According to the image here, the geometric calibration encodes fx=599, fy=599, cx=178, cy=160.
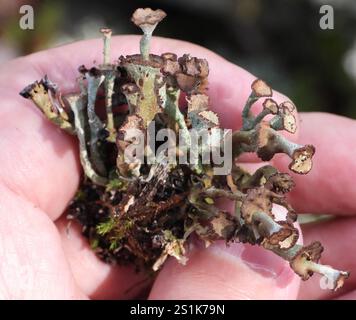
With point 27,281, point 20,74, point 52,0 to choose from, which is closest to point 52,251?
point 27,281

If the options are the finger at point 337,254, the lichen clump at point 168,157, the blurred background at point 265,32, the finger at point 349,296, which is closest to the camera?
the lichen clump at point 168,157

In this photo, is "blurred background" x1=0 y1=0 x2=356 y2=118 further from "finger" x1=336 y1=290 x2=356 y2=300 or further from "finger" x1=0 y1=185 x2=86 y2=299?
"finger" x1=0 y1=185 x2=86 y2=299

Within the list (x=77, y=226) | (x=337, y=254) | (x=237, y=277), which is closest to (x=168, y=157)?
(x=237, y=277)

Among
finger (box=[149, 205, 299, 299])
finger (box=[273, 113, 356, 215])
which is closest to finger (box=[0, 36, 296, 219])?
finger (box=[273, 113, 356, 215])

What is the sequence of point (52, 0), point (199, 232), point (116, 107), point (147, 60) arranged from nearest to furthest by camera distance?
1. point (147, 60)
2. point (199, 232)
3. point (116, 107)
4. point (52, 0)

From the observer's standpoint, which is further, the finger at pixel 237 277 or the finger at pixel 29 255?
the finger at pixel 237 277

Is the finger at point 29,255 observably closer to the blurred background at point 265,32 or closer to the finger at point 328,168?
the finger at point 328,168

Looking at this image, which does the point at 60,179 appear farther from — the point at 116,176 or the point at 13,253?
the point at 13,253

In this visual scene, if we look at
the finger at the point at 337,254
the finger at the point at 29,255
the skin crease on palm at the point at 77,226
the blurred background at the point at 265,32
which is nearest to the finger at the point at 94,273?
the skin crease on palm at the point at 77,226
